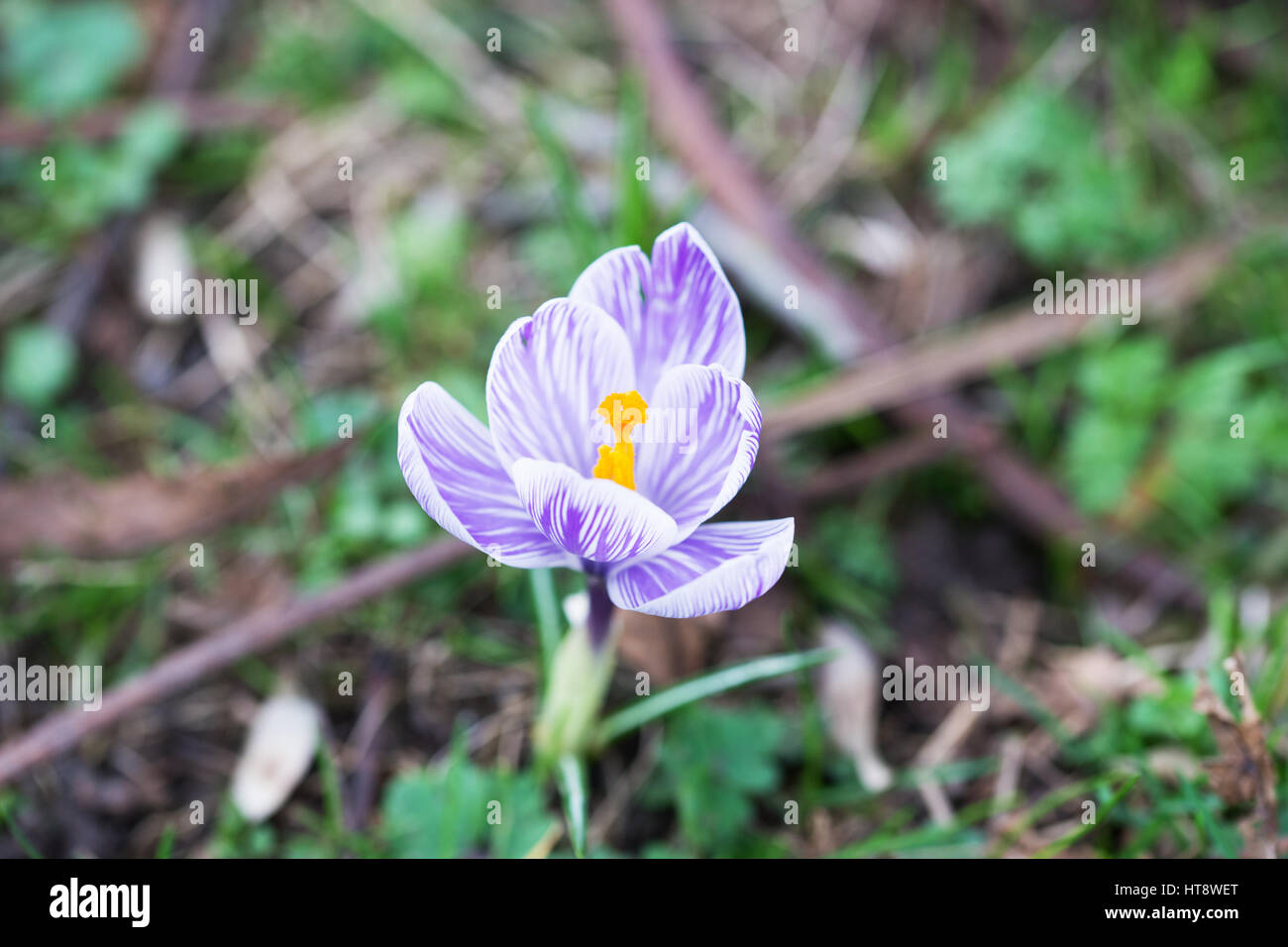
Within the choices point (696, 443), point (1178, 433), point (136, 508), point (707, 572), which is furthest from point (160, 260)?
point (1178, 433)

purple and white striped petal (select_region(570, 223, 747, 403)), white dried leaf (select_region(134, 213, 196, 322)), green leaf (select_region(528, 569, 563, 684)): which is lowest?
green leaf (select_region(528, 569, 563, 684))

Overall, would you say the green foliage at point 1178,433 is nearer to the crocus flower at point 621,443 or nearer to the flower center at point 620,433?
the crocus flower at point 621,443

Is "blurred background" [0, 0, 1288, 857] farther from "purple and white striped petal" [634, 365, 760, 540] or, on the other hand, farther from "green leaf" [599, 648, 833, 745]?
"purple and white striped petal" [634, 365, 760, 540]

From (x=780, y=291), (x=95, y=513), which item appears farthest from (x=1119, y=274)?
(x=95, y=513)

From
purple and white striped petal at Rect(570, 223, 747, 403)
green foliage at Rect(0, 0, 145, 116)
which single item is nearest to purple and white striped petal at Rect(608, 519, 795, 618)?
purple and white striped petal at Rect(570, 223, 747, 403)

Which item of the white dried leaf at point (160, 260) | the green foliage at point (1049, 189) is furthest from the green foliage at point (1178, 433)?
the white dried leaf at point (160, 260)
